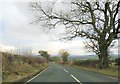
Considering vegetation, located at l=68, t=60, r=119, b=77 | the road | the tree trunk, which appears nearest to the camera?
the road

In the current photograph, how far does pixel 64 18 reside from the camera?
4356cm

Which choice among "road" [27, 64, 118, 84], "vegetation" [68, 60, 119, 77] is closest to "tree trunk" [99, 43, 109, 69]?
"vegetation" [68, 60, 119, 77]

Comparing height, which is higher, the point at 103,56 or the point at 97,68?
the point at 103,56

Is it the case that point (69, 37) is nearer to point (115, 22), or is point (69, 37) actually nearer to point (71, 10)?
point (71, 10)

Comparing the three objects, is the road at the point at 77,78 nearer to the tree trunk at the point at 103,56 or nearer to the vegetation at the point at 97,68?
the vegetation at the point at 97,68

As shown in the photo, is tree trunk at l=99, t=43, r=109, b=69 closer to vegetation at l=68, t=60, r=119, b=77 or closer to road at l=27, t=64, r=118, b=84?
vegetation at l=68, t=60, r=119, b=77

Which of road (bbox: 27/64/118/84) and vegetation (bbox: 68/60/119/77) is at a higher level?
road (bbox: 27/64/118/84)

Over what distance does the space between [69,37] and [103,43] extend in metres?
5.79

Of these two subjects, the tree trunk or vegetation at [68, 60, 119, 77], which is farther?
the tree trunk

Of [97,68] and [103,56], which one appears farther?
[97,68]

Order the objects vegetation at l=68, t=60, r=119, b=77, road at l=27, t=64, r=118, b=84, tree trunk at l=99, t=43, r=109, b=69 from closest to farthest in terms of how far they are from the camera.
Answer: road at l=27, t=64, r=118, b=84 < vegetation at l=68, t=60, r=119, b=77 < tree trunk at l=99, t=43, r=109, b=69

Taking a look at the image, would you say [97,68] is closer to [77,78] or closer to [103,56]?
[103,56]

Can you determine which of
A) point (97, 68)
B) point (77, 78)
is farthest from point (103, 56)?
point (77, 78)

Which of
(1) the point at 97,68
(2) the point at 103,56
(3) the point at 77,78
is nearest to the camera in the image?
(3) the point at 77,78
